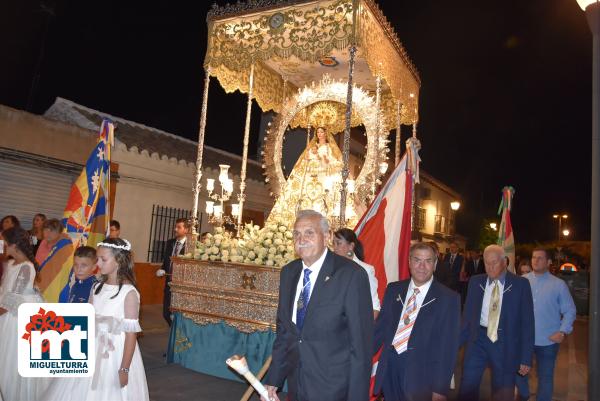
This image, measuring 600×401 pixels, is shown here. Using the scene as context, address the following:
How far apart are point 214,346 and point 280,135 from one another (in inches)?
164

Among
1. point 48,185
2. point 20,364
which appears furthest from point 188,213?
point 20,364

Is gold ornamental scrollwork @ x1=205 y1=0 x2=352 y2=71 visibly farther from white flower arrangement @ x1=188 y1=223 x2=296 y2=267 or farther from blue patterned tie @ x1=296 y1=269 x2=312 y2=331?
blue patterned tie @ x1=296 y1=269 x2=312 y2=331

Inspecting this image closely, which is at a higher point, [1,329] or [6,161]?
[6,161]

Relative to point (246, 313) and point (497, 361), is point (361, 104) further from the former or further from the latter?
point (497, 361)

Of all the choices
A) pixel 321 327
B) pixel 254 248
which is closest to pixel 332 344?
pixel 321 327

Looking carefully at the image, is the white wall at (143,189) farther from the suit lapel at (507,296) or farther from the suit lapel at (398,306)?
the suit lapel at (507,296)

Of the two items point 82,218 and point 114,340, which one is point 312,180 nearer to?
point 82,218

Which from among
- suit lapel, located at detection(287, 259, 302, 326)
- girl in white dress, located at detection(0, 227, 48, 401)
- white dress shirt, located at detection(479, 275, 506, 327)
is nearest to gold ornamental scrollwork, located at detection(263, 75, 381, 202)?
white dress shirt, located at detection(479, 275, 506, 327)

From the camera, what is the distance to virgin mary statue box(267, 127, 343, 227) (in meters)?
8.02

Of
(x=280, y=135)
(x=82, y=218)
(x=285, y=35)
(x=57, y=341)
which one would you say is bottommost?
(x=57, y=341)

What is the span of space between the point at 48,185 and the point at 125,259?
8.18 metres

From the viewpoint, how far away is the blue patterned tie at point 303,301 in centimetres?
284

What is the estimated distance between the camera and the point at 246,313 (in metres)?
5.93

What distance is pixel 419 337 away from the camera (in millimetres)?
3398
